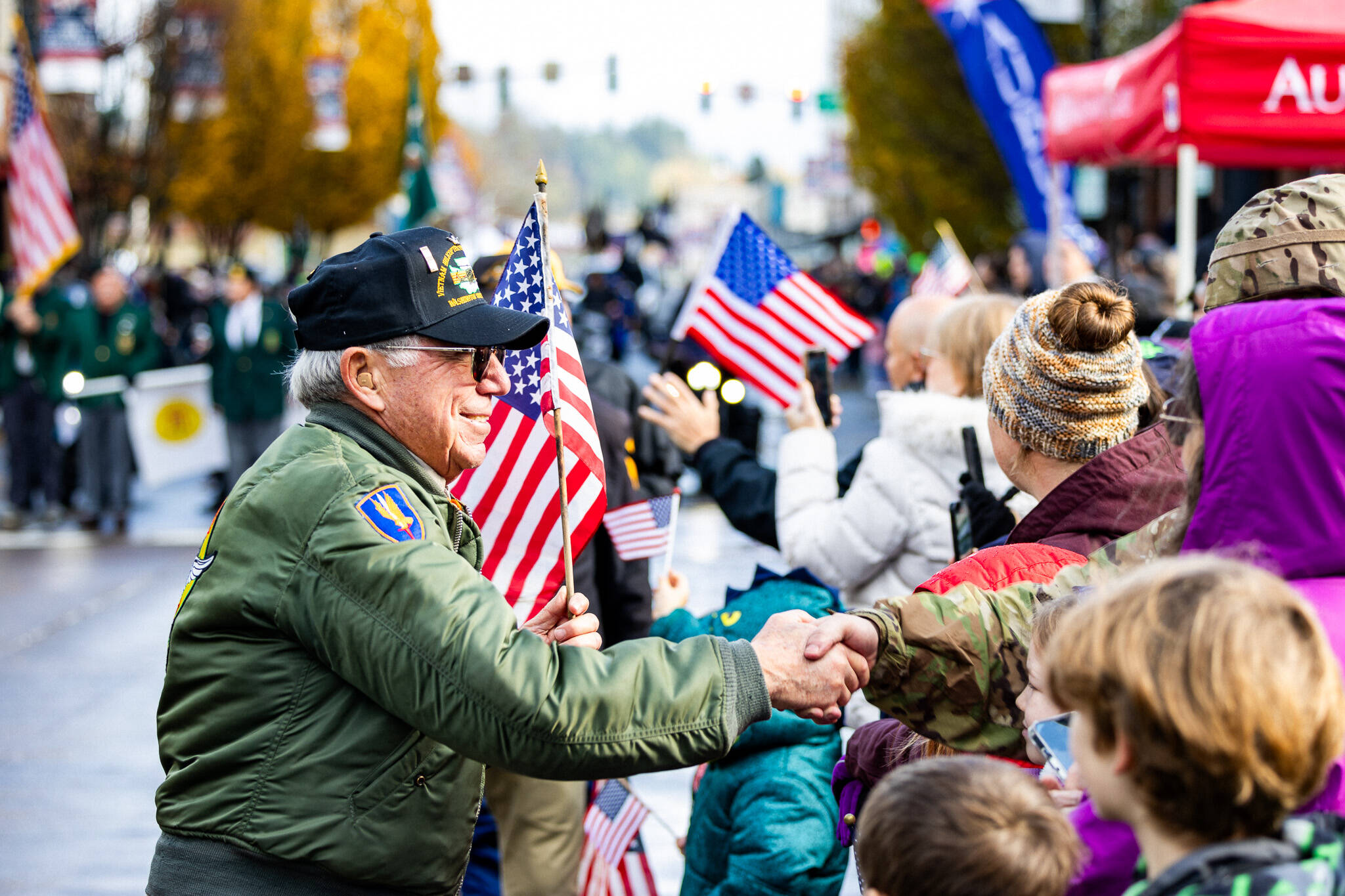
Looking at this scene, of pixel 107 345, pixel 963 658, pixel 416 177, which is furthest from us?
pixel 416 177

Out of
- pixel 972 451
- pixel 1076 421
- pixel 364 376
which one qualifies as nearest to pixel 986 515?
pixel 972 451

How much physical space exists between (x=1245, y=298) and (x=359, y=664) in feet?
4.96

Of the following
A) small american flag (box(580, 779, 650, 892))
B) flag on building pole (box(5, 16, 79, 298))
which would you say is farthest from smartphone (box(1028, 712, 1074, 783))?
flag on building pole (box(5, 16, 79, 298))

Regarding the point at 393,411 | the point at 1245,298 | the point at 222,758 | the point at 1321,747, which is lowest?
the point at 222,758

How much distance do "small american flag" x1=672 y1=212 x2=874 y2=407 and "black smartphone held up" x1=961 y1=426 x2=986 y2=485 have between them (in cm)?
155

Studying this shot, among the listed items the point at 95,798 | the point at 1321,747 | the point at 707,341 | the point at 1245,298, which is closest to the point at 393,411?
the point at 1245,298

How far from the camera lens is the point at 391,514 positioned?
7.47 ft

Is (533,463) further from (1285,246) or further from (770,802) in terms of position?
(1285,246)

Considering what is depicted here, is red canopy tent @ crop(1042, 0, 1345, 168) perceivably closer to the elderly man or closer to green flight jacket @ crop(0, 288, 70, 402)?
the elderly man

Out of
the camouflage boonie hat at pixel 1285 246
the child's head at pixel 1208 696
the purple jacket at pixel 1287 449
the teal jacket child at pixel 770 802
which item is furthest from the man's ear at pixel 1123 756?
the teal jacket child at pixel 770 802

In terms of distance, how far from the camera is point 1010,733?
2328 millimetres

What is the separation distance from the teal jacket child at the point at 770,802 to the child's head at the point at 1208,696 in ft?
5.25

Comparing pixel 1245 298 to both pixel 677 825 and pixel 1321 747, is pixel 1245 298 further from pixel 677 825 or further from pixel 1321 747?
pixel 677 825

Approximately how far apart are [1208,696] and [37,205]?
1224cm
